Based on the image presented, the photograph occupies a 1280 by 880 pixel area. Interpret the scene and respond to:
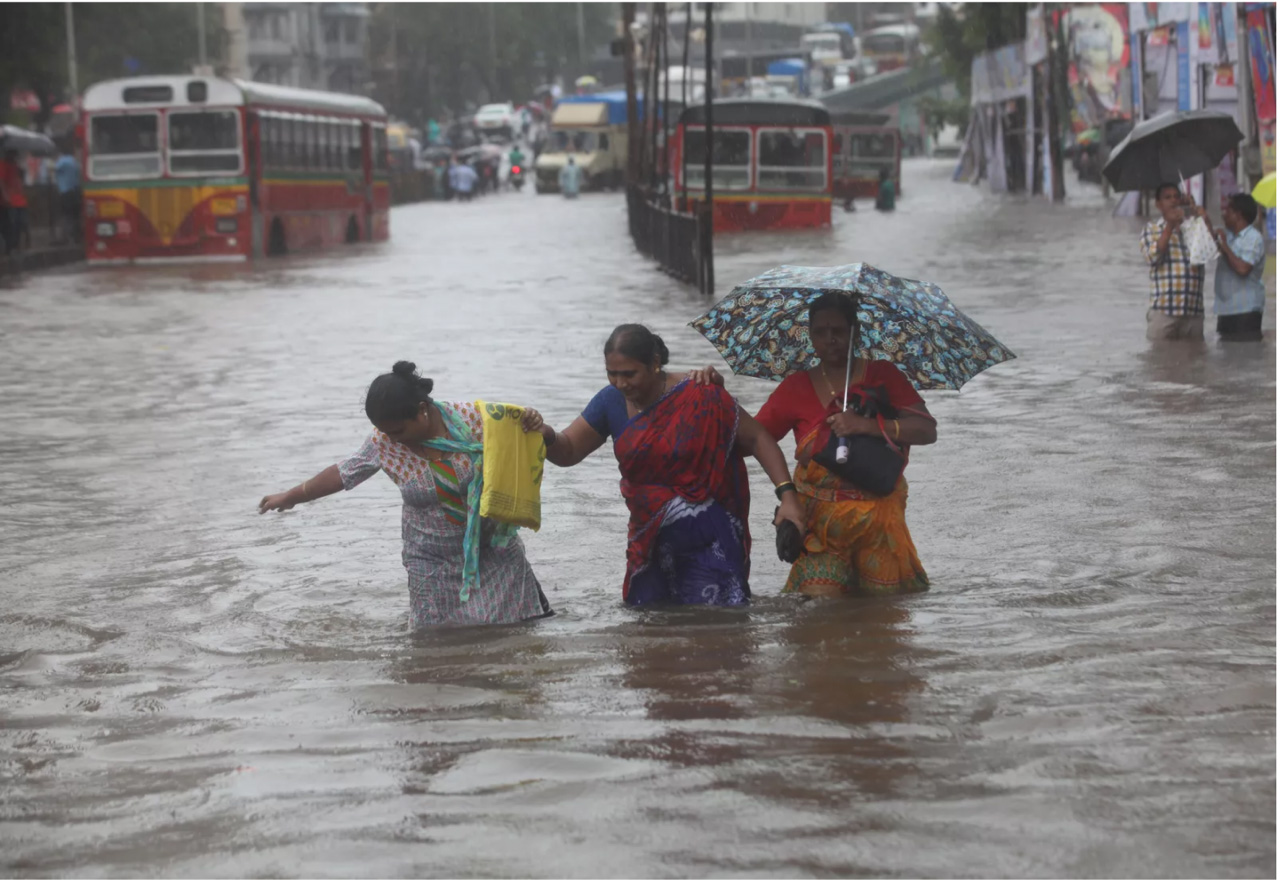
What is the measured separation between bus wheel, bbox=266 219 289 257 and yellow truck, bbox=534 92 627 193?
31.0 meters

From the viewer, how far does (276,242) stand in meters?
29.2

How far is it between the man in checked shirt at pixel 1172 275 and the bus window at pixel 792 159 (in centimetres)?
1970

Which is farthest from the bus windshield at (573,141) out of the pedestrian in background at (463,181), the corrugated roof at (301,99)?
the corrugated roof at (301,99)

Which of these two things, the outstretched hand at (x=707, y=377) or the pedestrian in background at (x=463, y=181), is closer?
the outstretched hand at (x=707, y=377)

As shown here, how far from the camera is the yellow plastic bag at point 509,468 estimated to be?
5.79m

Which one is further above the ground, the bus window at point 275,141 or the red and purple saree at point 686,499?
the bus window at point 275,141

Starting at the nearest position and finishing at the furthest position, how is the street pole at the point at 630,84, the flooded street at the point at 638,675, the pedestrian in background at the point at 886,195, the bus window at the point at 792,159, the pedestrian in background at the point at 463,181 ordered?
the flooded street at the point at 638,675
the bus window at the point at 792,159
the street pole at the point at 630,84
the pedestrian in background at the point at 886,195
the pedestrian in background at the point at 463,181

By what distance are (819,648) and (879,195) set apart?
37.6 metres

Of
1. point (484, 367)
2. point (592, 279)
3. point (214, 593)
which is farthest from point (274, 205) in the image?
point (214, 593)

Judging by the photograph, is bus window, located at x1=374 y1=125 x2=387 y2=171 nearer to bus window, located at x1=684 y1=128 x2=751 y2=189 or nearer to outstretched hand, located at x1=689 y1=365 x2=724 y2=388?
bus window, located at x1=684 y1=128 x2=751 y2=189

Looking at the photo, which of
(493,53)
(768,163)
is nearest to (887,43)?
(493,53)

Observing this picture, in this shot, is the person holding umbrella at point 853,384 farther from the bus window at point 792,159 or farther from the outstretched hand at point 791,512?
the bus window at point 792,159

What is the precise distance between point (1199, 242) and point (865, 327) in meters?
7.62

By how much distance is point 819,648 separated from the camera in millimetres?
5711
